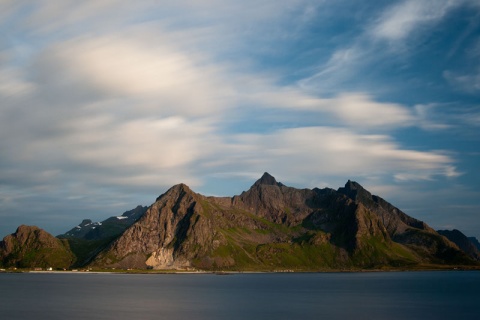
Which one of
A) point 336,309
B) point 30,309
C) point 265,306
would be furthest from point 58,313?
point 336,309

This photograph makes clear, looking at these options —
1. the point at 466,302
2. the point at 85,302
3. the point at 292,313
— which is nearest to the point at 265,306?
the point at 292,313

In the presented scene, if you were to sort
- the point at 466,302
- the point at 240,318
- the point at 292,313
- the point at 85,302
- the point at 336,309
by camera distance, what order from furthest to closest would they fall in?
1. the point at 466,302
2. the point at 85,302
3. the point at 336,309
4. the point at 292,313
5. the point at 240,318

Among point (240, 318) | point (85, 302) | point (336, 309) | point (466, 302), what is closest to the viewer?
point (240, 318)

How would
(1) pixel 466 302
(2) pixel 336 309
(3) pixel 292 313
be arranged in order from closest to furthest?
(3) pixel 292 313, (2) pixel 336 309, (1) pixel 466 302

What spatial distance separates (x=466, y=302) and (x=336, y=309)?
5272 cm

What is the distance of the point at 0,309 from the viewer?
126938mm

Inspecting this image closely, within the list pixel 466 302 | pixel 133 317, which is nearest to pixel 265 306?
pixel 133 317

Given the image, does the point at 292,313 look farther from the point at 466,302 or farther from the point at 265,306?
the point at 466,302

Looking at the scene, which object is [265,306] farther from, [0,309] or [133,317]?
[0,309]

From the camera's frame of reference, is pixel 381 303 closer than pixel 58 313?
No

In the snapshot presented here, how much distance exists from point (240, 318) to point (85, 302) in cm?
5883

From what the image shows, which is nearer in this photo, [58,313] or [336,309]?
[58,313]

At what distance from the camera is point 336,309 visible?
135 m

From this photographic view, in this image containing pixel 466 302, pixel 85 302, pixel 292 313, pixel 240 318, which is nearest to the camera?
pixel 240 318
